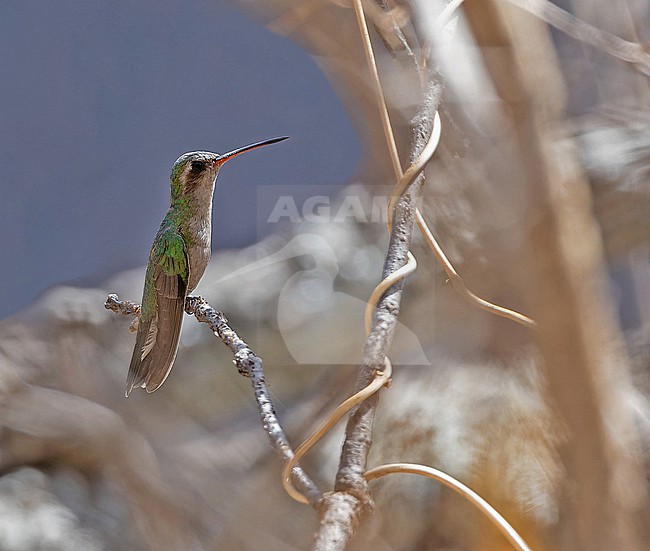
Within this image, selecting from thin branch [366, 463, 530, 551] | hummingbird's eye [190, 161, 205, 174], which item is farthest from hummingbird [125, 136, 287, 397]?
thin branch [366, 463, 530, 551]

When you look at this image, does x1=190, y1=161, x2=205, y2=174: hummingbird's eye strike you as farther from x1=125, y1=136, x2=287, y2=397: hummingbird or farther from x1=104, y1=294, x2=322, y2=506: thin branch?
x1=104, y1=294, x2=322, y2=506: thin branch

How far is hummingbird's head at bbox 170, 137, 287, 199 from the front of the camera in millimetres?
655

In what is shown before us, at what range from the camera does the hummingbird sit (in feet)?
2.11

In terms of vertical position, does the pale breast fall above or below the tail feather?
above

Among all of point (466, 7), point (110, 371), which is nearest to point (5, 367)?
point (110, 371)

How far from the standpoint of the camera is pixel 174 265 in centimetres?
67

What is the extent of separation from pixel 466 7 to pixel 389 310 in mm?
240

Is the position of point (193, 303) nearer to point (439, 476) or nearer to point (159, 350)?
point (159, 350)

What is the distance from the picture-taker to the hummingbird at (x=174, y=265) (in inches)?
25.4

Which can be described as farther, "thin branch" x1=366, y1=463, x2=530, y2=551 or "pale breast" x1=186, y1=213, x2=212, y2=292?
"pale breast" x1=186, y1=213, x2=212, y2=292

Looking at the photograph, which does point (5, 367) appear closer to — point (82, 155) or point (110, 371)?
point (110, 371)

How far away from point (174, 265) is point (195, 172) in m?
0.09

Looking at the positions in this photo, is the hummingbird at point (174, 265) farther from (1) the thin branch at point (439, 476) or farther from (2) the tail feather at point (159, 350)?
(1) the thin branch at point (439, 476)

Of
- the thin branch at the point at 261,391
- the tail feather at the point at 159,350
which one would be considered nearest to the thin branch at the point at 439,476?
the thin branch at the point at 261,391
